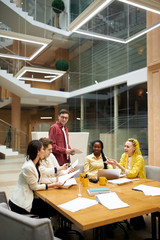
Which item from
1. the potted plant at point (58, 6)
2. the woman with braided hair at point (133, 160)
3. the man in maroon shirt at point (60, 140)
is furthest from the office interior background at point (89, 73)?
the man in maroon shirt at point (60, 140)

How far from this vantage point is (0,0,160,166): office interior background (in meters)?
4.74

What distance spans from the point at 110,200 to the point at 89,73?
9.34 meters

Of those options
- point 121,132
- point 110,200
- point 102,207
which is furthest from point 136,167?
point 121,132

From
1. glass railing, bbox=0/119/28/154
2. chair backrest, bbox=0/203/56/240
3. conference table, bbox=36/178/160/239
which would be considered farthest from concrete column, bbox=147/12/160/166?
glass railing, bbox=0/119/28/154

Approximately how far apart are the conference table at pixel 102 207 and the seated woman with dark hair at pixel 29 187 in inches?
3.8

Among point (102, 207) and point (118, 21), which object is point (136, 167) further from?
point (118, 21)

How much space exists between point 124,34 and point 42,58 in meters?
6.93

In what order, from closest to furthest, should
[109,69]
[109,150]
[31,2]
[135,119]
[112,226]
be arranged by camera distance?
[112,226] < [135,119] < [109,150] < [109,69] < [31,2]

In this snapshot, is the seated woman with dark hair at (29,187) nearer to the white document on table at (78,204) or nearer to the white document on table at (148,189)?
the white document on table at (78,204)

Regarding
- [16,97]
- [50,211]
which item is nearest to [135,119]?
[50,211]

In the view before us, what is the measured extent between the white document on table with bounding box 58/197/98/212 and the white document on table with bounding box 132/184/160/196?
0.64 m

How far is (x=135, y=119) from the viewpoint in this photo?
22.5ft

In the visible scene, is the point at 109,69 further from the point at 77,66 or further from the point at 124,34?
the point at 77,66

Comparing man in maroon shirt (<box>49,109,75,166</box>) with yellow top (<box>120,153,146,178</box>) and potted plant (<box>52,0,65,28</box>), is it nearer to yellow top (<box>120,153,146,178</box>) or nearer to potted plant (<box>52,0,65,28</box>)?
yellow top (<box>120,153,146,178</box>)
